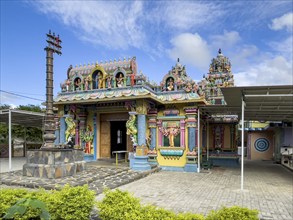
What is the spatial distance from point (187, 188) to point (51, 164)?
463 cm

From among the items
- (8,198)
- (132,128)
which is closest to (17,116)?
(132,128)

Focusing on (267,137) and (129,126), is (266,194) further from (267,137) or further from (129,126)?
(267,137)

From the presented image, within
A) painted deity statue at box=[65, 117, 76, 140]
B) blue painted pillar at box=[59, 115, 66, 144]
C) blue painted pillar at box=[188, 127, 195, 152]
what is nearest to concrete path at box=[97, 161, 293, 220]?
blue painted pillar at box=[188, 127, 195, 152]

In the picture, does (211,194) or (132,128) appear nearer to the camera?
(211,194)

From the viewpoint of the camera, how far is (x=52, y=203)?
4.20 meters

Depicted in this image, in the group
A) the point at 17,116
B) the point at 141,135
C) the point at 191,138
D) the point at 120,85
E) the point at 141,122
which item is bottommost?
the point at 191,138

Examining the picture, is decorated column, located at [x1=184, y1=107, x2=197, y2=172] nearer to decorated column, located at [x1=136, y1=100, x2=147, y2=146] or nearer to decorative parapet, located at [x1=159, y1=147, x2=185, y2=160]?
decorative parapet, located at [x1=159, y1=147, x2=185, y2=160]

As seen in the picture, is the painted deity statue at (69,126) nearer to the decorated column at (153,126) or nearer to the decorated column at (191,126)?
the decorated column at (153,126)

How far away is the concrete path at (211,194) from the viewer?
18.6 feet

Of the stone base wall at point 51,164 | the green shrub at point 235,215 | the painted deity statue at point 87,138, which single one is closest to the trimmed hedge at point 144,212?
the green shrub at point 235,215

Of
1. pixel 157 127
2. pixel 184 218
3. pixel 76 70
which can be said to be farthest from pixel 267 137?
pixel 184 218

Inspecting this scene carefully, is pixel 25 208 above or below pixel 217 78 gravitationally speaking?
below

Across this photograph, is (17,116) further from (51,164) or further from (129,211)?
(129,211)

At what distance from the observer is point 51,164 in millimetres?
8656
